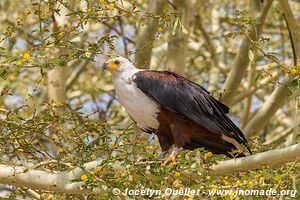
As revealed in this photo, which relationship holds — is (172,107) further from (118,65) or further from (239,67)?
(239,67)

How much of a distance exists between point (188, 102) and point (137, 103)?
404 mm

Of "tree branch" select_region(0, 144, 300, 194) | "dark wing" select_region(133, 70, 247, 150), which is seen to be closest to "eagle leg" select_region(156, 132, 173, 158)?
"dark wing" select_region(133, 70, 247, 150)

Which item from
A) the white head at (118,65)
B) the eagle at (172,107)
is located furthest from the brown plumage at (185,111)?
the white head at (118,65)

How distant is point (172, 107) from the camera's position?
5559mm

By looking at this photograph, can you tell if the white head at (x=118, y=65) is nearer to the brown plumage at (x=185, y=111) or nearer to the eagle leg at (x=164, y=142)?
the brown plumage at (x=185, y=111)

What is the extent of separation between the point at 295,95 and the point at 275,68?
15.3 feet

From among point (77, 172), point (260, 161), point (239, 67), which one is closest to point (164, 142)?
point (77, 172)

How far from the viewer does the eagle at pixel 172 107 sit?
5.54m

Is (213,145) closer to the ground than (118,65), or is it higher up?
closer to the ground

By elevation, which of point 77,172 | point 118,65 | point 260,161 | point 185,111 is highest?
point 118,65

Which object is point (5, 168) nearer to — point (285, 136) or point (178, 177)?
point (178, 177)

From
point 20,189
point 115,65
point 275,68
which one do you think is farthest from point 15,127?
point 275,68

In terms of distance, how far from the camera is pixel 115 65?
573cm

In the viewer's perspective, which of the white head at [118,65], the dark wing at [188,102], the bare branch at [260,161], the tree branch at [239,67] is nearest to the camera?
the bare branch at [260,161]
